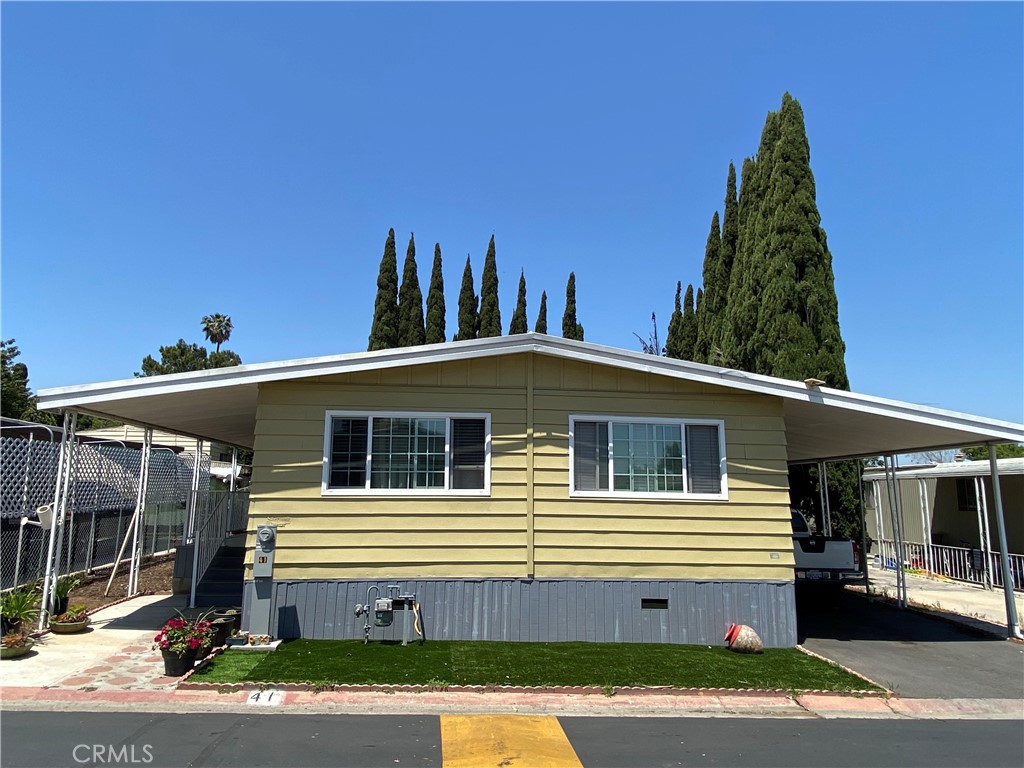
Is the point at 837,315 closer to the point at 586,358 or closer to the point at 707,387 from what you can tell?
the point at 707,387

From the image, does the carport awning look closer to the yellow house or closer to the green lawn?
the yellow house

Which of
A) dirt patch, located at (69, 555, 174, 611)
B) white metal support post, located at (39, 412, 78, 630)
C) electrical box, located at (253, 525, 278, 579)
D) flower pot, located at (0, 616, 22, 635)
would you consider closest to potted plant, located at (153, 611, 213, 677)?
electrical box, located at (253, 525, 278, 579)

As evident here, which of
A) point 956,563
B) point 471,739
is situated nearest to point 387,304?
point 956,563

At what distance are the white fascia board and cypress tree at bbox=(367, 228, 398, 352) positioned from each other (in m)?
28.0

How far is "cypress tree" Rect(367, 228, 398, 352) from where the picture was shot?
120 feet

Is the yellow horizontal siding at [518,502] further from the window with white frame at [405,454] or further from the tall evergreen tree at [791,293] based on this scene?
the tall evergreen tree at [791,293]

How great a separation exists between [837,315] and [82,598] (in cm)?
1814

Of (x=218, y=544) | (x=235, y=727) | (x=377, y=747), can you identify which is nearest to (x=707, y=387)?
(x=377, y=747)

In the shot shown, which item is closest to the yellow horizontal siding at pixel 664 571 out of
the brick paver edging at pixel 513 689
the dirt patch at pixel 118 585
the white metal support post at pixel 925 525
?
the brick paver edging at pixel 513 689

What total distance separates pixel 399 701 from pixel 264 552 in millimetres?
2750

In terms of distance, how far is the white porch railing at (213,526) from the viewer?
10469 mm

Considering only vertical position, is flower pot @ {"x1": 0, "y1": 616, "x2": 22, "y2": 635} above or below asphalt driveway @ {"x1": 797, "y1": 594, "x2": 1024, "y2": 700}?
above

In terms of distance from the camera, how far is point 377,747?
16.9ft

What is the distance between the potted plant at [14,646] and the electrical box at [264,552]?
246 centimetres
